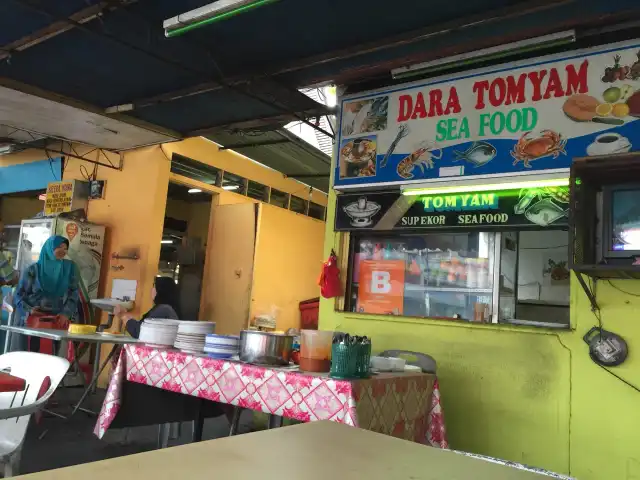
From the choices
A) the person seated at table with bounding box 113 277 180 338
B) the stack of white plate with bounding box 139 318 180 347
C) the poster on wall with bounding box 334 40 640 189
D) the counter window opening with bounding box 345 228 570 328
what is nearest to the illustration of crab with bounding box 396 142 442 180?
the poster on wall with bounding box 334 40 640 189

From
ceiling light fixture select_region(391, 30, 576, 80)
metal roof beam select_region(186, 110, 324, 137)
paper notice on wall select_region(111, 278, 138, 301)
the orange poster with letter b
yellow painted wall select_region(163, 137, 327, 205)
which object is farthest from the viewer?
yellow painted wall select_region(163, 137, 327, 205)

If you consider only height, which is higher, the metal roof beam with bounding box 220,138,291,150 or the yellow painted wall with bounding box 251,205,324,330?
the metal roof beam with bounding box 220,138,291,150

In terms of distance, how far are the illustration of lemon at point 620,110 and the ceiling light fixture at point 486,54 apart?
20.4 inches

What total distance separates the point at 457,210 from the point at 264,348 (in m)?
1.97

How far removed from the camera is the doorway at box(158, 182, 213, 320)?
8.21 meters

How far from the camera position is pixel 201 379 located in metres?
2.80

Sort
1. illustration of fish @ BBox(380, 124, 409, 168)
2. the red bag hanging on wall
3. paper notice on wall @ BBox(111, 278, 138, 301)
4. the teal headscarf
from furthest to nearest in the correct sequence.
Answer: paper notice on wall @ BBox(111, 278, 138, 301) → the teal headscarf → the red bag hanging on wall → illustration of fish @ BBox(380, 124, 409, 168)

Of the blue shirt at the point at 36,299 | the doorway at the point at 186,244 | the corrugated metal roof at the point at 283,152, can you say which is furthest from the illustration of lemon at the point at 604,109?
the doorway at the point at 186,244

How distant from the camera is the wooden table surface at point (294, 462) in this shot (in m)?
0.78

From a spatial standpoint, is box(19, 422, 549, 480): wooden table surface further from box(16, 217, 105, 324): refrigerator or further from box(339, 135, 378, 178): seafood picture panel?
box(16, 217, 105, 324): refrigerator

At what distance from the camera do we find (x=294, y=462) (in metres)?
0.88

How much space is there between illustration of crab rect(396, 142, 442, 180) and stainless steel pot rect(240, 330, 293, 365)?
6.28 ft

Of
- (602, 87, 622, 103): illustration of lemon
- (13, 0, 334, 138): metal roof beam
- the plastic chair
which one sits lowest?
the plastic chair

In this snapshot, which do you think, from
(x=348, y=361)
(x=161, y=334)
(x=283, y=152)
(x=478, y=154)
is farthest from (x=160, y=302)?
(x=348, y=361)
